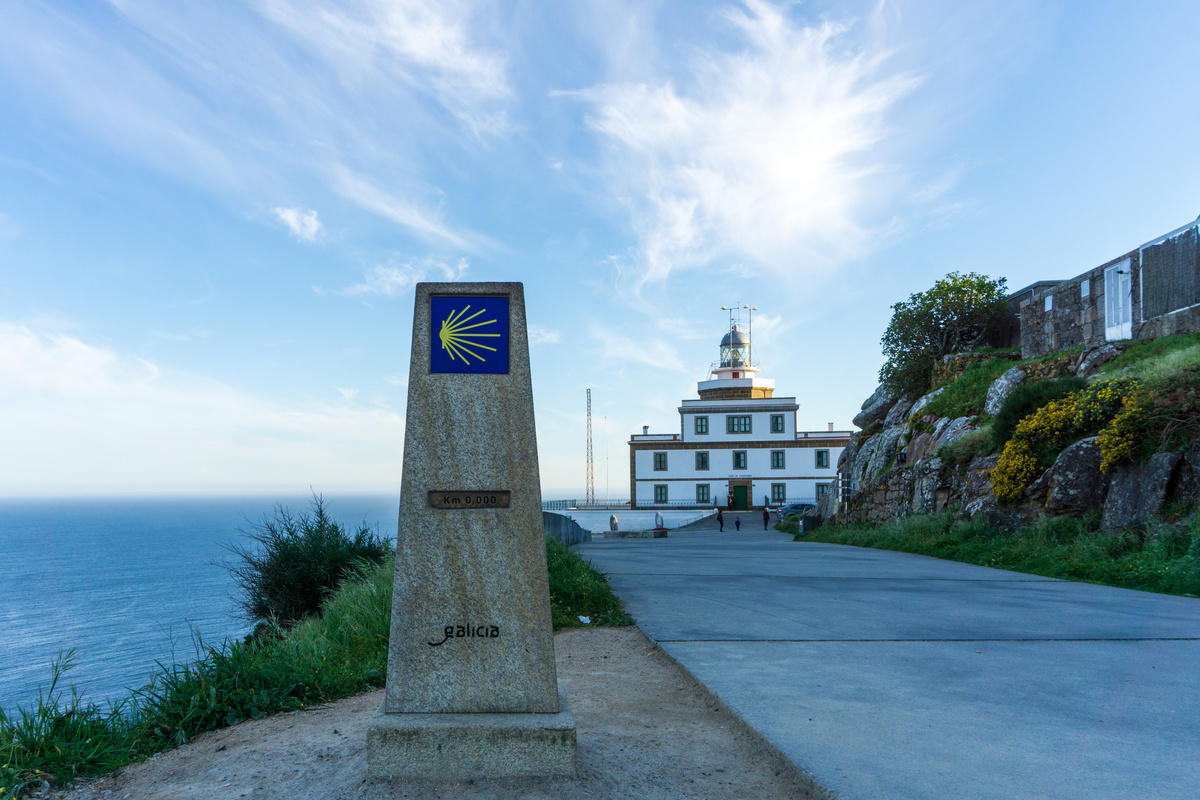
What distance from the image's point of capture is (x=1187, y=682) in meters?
4.43

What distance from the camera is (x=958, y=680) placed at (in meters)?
4.55

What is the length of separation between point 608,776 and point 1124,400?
11.4 metres

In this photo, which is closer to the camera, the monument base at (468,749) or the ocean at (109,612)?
the monument base at (468,749)

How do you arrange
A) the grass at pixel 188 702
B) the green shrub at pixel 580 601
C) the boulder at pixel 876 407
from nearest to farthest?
the grass at pixel 188 702, the green shrub at pixel 580 601, the boulder at pixel 876 407

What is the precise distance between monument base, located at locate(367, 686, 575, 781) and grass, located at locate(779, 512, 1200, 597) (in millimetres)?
8153

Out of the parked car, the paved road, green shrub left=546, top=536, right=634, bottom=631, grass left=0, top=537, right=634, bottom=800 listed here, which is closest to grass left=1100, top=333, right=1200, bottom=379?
the paved road

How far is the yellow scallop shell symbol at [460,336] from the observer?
3.49 meters

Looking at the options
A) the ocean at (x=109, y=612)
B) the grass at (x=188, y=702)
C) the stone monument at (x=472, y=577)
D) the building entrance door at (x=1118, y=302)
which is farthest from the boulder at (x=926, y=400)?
the stone monument at (x=472, y=577)

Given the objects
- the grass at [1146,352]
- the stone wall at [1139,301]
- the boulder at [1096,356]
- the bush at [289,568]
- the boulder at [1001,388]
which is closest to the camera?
the bush at [289,568]

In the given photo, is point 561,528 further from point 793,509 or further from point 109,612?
point 793,509

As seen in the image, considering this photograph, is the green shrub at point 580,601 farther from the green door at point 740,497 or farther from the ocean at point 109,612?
the green door at point 740,497

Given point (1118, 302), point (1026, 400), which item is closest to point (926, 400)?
point (1118, 302)

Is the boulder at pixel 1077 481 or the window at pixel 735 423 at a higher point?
the window at pixel 735 423

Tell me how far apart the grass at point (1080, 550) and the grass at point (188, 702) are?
28.5 ft
